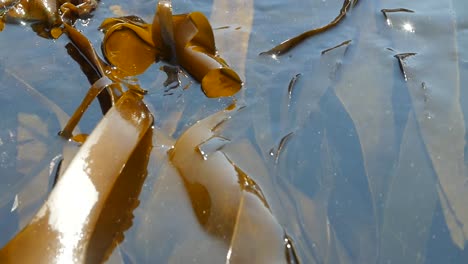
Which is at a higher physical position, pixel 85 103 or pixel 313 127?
pixel 85 103

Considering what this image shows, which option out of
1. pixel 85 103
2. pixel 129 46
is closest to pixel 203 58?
pixel 129 46

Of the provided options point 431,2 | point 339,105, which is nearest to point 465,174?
point 339,105

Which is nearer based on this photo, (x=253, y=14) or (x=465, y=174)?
(x=465, y=174)

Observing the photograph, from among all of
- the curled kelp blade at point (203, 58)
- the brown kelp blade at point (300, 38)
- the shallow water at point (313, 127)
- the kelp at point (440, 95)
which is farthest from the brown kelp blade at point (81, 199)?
the kelp at point (440, 95)

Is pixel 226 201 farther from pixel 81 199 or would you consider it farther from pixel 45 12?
pixel 45 12

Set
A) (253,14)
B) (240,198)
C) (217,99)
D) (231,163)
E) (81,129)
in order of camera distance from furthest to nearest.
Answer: (253,14) → (217,99) → (81,129) → (231,163) → (240,198)

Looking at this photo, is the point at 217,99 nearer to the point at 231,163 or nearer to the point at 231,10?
the point at 231,163

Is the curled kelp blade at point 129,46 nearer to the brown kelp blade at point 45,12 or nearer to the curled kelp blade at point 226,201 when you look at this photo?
the brown kelp blade at point 45,12
